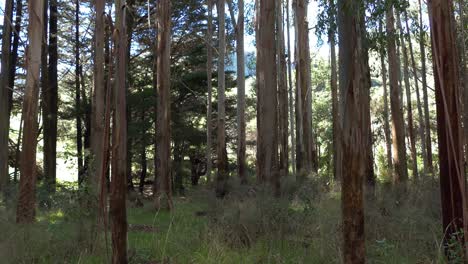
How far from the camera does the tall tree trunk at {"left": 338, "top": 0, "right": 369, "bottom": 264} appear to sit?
4.27 metres

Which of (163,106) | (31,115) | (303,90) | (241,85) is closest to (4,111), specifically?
(163,106)

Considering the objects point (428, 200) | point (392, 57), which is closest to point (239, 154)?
point (392, 57)

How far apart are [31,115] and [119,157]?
4738mm

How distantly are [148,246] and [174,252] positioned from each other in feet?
2.29

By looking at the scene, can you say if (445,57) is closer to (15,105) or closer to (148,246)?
(148,246)

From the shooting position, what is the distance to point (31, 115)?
8.54 meters

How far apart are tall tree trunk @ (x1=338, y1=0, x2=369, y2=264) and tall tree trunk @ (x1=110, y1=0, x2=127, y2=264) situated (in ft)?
6.88

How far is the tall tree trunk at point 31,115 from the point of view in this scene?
835cm

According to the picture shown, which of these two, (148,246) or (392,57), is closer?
(148,246)

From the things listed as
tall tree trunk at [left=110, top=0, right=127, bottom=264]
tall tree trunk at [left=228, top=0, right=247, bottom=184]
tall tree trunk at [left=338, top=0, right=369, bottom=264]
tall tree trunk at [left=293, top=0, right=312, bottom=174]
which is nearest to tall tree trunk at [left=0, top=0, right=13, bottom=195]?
tall tree trunk at [left=228, top=0, right=247, bottom=184]

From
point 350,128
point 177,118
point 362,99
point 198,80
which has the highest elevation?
point 198,80

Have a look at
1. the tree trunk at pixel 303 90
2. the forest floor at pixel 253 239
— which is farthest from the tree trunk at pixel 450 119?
the tree trunk at pixel 303 90

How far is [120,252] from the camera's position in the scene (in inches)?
186

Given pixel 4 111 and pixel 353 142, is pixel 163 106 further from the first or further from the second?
pixel 353 142
